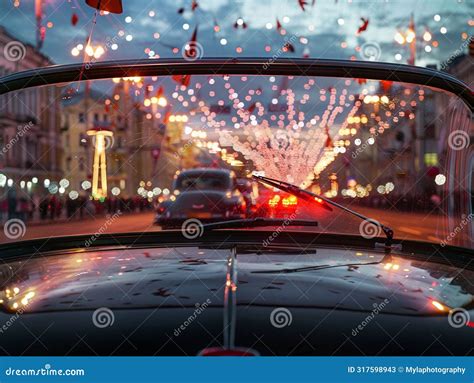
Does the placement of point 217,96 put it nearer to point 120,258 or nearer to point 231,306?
point 120,258

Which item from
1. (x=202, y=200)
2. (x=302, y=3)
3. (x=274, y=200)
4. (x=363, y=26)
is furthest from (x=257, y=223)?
(x=363, y=26)

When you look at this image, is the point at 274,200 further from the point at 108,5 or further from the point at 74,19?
the point at 74,19

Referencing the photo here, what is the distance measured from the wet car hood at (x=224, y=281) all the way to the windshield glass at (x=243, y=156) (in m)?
0.27

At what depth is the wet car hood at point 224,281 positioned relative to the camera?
146 cm

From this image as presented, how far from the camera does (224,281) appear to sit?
1566 mm

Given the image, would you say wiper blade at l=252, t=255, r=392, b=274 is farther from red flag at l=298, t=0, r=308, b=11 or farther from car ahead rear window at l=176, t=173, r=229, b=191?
red flag at l=298, t=0, r=308, b=11

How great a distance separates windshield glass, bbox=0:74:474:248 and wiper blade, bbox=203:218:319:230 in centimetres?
2

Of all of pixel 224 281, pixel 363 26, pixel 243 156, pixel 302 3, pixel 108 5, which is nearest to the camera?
pixel 224 281

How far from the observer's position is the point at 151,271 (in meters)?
1.76

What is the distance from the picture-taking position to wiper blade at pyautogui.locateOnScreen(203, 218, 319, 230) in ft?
7.56

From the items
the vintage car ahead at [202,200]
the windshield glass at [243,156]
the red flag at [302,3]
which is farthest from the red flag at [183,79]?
the red flag at [302,3]

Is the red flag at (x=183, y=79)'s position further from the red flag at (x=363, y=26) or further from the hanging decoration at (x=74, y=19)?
the red flag at (x=363, y=26)

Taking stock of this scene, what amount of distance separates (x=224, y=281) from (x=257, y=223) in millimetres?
781

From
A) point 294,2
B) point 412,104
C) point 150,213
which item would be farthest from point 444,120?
point 294,2
